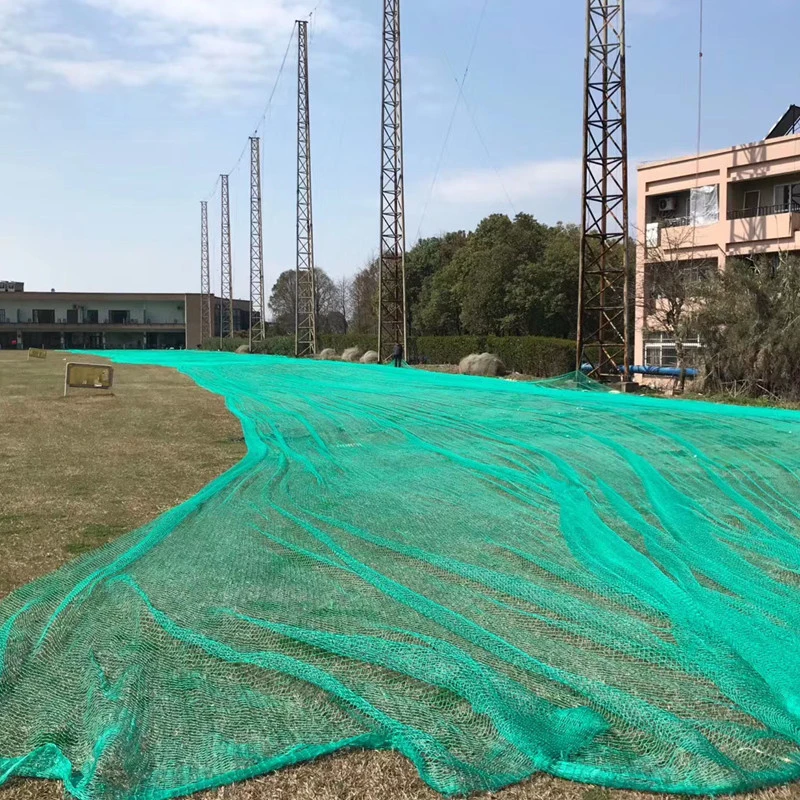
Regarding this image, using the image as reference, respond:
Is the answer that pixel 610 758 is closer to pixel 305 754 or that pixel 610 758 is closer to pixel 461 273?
pixel 305 754

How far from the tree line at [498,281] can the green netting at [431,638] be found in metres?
32.8

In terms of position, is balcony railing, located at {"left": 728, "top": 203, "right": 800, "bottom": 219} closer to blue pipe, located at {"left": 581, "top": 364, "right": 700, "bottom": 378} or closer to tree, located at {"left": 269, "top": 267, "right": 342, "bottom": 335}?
blue pipe, located at {"left": 581, "top": 364, "right": 700, "bottom": 378}

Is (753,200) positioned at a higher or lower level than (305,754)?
higher

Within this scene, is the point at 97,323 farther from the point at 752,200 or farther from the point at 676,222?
the point at 752,200

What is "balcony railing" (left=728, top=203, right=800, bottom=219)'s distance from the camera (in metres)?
24.4

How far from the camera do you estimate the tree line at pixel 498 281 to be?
3912cm

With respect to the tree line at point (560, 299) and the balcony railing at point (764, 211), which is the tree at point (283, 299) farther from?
the balcony railing at point (764, 211)

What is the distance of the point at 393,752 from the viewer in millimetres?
2773

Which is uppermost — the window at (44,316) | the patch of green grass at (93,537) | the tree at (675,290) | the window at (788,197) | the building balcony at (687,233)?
the window at (788,197)

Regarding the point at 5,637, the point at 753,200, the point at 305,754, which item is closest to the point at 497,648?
the point at 305,754

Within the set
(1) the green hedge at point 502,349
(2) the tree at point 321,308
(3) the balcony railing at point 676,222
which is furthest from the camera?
(2) the tree at point 321,308

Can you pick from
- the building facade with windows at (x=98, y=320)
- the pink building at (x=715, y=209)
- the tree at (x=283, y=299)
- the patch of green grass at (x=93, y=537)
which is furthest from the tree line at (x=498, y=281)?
the building facade with windows at (x=98, y=320)

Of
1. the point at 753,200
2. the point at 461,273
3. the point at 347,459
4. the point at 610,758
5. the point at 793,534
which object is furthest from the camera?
the point at 461,273

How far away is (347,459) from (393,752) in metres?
5.60
